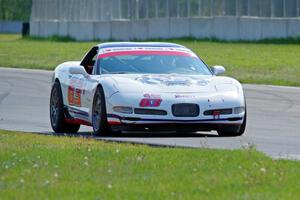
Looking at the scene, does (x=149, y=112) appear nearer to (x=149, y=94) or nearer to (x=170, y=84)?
(x=149, y=94)

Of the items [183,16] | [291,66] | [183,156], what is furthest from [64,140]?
[183,16]

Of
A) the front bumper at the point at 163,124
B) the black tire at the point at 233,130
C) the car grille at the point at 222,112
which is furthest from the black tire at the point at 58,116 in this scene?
the car grille at the point at 222,112

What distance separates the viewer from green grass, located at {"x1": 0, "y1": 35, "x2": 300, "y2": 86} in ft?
111

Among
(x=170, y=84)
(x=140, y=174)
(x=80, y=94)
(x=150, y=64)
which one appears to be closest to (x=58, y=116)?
(x=80, y=94)

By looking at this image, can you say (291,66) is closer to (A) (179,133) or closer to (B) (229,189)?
(A) (179,133)

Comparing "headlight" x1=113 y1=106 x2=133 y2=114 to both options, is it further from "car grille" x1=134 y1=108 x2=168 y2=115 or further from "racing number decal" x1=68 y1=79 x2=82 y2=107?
"racing number decal" x1=68 y1=79 x2=82 y2=107

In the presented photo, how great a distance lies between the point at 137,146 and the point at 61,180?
3346mm

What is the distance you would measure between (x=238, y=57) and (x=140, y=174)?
32.2 meters

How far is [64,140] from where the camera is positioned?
14258 millimetres

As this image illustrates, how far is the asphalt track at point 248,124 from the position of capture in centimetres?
1455

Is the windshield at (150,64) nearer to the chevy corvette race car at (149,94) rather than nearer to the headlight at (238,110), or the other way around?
the chevy corvette race car at (149,94)

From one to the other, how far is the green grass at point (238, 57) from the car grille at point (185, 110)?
599 inches

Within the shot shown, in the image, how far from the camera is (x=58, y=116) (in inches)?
687

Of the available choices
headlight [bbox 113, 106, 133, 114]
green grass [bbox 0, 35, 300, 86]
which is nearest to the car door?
headlight [bbox 113, 106, 133, 114]
